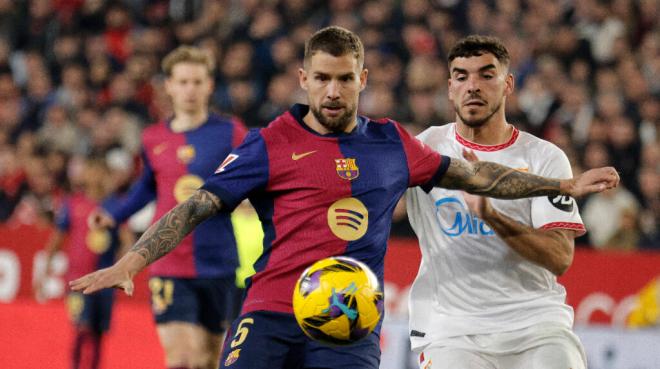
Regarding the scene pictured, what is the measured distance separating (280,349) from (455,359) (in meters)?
0.93

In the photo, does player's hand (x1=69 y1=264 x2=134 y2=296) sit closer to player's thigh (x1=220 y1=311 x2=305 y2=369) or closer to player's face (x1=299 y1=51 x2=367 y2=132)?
player's thigh (x1=220 y1=311 x2=305 y2=369)

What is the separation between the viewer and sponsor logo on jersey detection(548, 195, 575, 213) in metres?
5.35

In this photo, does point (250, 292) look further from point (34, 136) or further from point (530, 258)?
point (34, 136)

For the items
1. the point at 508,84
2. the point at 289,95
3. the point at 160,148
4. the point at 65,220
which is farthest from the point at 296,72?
the point at 508,84

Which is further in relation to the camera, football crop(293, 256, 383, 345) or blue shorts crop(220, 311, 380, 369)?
blue shorts crop(220, 311, 380, 369)

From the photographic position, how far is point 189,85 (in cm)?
772

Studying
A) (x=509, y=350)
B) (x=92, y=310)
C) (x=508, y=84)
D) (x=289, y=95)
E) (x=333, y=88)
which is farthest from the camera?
(x=289, y=95)

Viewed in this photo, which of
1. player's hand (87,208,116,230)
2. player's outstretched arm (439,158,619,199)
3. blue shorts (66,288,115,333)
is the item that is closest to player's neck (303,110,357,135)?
player's outstretched arm (439,158,619,199)

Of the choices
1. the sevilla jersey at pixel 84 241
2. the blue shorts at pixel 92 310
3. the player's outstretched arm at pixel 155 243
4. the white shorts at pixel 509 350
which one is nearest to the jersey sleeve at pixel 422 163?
the white shorts at pixel 509 350

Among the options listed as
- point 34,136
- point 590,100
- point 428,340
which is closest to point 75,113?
point 34,136

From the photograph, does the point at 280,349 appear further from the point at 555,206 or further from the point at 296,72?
the point at 296,72

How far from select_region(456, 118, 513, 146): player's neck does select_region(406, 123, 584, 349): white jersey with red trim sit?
0.15 feet

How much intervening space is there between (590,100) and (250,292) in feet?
28.6

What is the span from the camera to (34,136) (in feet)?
47.2
